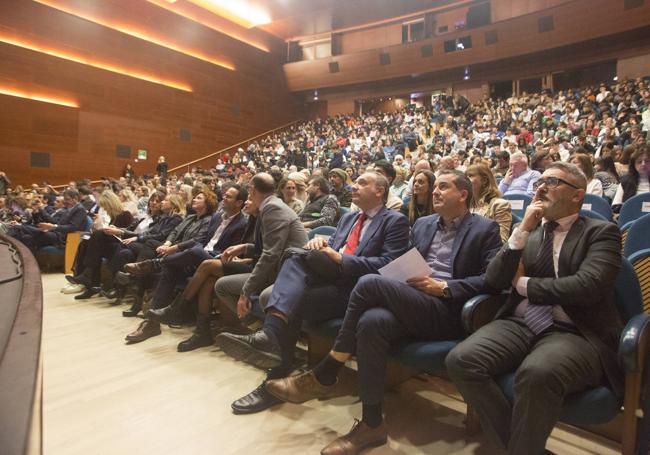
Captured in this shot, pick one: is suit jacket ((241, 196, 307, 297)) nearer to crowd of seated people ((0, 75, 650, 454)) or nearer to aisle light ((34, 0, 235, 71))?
crowd of seated people ((0, 75, 650, 454))

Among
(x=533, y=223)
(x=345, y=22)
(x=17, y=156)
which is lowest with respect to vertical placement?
(x=533, y=223)

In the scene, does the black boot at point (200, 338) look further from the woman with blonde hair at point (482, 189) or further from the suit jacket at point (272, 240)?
the woman with blonde hair at point (482, 189)

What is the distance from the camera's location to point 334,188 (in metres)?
3.66

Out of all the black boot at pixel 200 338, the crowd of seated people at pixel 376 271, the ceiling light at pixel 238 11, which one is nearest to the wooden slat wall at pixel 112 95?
the ceiling light at pixel 238 11

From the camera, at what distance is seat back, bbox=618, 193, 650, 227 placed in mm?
2043

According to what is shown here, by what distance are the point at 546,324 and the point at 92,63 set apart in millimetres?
10819

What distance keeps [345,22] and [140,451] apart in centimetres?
1467

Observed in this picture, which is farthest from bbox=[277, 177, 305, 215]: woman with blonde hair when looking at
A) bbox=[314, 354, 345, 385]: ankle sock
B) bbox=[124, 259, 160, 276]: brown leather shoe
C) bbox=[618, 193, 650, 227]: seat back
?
bbox=[618, 193, 650, 227]: seat back

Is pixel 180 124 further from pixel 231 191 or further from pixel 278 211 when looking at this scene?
pixel 278 211

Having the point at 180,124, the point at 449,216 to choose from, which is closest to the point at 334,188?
the point at 449,216

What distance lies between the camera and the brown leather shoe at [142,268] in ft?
8.39

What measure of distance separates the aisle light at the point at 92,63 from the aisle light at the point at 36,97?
90 cm

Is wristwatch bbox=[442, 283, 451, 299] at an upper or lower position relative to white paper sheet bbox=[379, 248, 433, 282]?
lower

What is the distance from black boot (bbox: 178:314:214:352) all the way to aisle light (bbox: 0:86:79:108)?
8.52 m
